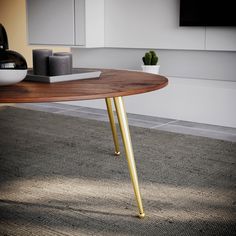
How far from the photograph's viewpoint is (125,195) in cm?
144

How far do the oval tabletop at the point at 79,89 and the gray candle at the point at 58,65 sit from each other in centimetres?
8

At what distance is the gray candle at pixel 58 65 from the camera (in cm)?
141

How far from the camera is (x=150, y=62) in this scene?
9.61 feet

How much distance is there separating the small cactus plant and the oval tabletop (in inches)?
56.9

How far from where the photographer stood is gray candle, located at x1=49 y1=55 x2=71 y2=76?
1.41m

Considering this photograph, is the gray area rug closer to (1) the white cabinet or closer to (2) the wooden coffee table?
(2) the wooden coffee table

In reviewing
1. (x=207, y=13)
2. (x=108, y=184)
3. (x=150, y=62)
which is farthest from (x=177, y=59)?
(x=108, y=184)

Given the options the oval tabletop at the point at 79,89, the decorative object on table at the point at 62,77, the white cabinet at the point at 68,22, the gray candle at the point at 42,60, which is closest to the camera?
the oval tabletop at the point at 79,89

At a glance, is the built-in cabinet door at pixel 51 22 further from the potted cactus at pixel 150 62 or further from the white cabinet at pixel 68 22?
the potted cactus at pixel 150 62

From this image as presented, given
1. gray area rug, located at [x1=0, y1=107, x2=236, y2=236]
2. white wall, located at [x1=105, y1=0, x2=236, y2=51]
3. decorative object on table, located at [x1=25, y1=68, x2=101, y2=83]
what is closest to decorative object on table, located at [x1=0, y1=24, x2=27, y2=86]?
decorative object on table, located at [x1=25, y1=68, x2=101, y2=83]

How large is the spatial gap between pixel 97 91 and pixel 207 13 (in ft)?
6.12

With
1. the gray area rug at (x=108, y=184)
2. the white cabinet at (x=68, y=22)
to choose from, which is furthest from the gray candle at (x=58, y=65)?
the white cabinet at (x=68, y=22)

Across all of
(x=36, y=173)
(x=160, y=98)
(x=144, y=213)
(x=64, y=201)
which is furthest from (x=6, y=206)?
(x=160, y=98)

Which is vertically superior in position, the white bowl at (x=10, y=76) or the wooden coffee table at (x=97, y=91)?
the white bowl at (x=10, y=76)
